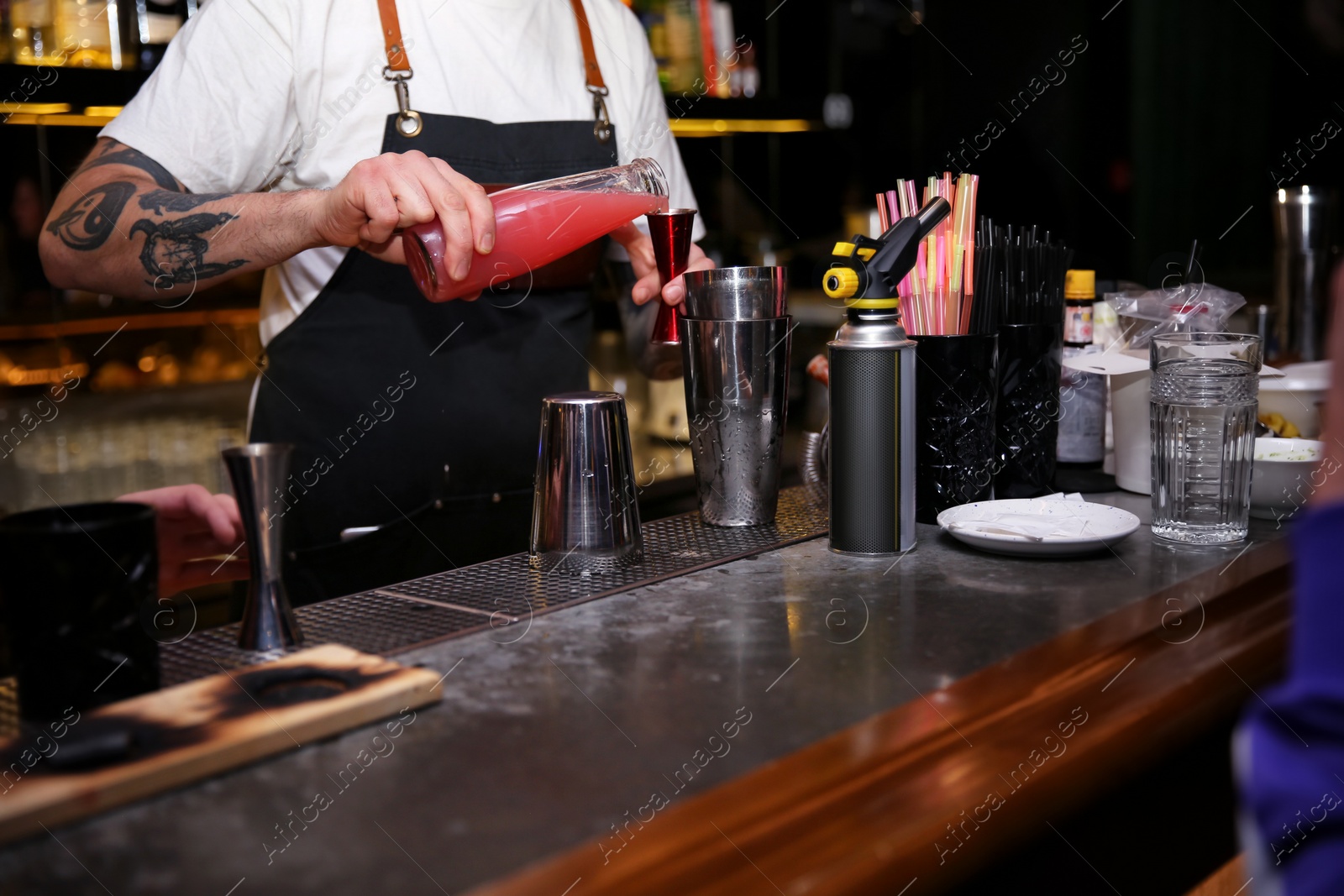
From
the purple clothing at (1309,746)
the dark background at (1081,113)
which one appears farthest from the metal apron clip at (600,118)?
the dark background at (1081,113)

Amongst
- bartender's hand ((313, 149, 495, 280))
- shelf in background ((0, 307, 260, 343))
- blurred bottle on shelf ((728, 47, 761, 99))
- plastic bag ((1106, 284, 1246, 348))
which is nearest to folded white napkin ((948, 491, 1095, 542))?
plastic bag ((1106, 284, 1246, 348))

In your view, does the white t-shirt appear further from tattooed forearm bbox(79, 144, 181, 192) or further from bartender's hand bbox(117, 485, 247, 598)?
bartender's hand bbox(117, 485, 247, 598)

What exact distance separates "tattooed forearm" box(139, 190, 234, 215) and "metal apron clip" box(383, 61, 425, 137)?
1.00 feet

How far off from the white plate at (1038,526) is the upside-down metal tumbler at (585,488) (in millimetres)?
364

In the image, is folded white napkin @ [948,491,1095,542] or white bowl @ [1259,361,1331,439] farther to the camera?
white bowl @ [1259,361,1331,439]

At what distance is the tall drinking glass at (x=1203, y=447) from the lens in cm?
127

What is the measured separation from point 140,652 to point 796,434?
3.04 meters

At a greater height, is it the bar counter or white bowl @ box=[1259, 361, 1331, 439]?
white bowl @ box=[1259, 361, 1331, 439]

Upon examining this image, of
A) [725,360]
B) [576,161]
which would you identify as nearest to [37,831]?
[725,360]

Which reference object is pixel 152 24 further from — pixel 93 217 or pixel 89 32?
pixel 93 217

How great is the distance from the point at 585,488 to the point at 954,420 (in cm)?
46

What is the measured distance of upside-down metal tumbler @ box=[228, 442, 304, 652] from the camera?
2.99 feet

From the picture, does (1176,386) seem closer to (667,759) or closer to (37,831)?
(667,759)

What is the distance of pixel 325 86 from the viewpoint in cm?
175
